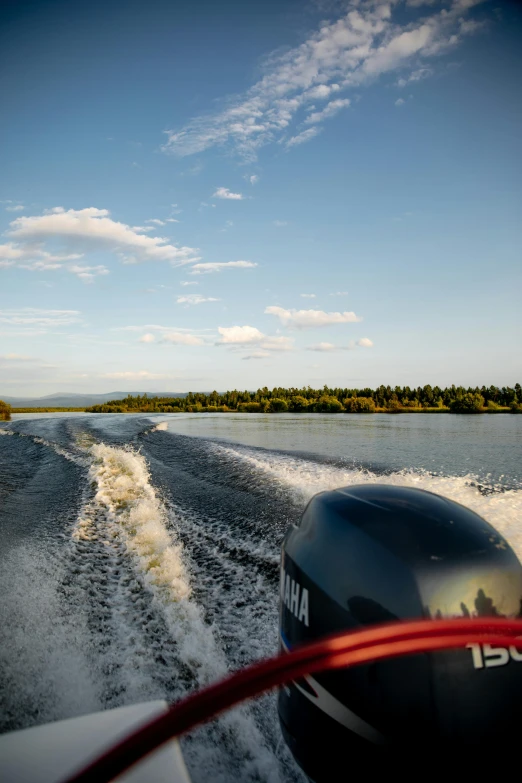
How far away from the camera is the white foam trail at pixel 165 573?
1829 millimetres

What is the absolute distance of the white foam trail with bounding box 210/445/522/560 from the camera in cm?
430

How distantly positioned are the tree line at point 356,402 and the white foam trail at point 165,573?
25.3 metres

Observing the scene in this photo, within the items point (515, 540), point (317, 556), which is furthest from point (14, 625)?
point (515, 540)

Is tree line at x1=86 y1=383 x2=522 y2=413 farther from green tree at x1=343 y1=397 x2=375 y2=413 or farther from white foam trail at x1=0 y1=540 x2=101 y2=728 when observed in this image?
white foam trail at x1=0 y1=540 x2=101 y2=728

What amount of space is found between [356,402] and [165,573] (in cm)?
3078

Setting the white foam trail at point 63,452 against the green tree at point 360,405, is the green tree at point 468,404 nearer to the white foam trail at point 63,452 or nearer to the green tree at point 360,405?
the green tree at point 360,405

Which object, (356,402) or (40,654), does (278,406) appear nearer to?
(356,402)

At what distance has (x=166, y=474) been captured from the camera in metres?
7.61

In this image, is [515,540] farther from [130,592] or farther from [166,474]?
[166,474]

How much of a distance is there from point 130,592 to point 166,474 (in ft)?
14.4

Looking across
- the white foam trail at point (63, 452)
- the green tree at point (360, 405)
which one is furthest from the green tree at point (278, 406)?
the white foam trail at point (63, 452)

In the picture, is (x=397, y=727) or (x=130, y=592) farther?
(x=130, y=592)

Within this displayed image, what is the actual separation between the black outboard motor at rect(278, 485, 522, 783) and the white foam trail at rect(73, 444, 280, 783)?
0.45m

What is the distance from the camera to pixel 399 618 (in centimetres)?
135
